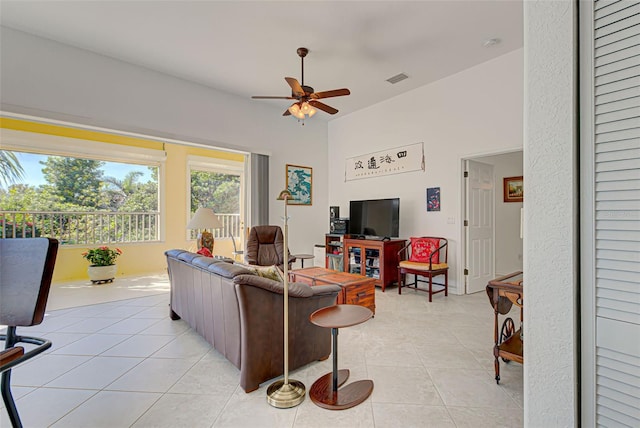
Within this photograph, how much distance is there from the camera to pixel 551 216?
38.7 inches

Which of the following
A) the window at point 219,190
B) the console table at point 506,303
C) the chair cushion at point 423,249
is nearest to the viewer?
the console table at point 506,303

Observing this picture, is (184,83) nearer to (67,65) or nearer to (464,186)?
(67,65)

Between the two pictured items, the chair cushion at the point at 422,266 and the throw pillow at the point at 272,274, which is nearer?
the throw pillow at the point at 272,274

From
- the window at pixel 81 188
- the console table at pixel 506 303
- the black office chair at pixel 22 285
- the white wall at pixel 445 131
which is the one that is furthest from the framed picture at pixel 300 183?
the black office chair at pixel 22 285

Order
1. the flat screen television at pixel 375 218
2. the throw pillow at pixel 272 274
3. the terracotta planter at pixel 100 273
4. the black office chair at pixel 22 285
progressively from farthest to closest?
the terracotta planter at pixel 100 273, the flat screen television at pixel 375 218, the throw pillow at pixel 272 274, the black office chair at pixel 22 285

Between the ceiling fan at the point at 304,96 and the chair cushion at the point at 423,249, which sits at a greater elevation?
the ceiling fan at the point at 304,96

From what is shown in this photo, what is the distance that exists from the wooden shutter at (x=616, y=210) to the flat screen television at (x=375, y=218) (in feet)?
11.9

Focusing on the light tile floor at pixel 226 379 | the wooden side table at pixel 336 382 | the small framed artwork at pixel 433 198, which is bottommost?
the light tile floor at pixel 226 379

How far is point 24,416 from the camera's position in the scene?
5.33 ft

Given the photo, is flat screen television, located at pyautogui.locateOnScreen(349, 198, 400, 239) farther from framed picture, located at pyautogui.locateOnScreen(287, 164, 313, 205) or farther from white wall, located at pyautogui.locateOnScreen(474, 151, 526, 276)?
white wall, located at pyautogui.locateOnScreen(474, 151, 526, 276)

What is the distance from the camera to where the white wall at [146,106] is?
3.13 meters

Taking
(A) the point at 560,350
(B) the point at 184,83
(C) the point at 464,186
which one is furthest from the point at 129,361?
(C) the point at 464,186

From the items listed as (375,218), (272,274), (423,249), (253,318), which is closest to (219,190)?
(375,218)

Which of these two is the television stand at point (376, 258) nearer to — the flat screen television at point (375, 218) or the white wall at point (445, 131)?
the flat screen television at point (375, 218)
